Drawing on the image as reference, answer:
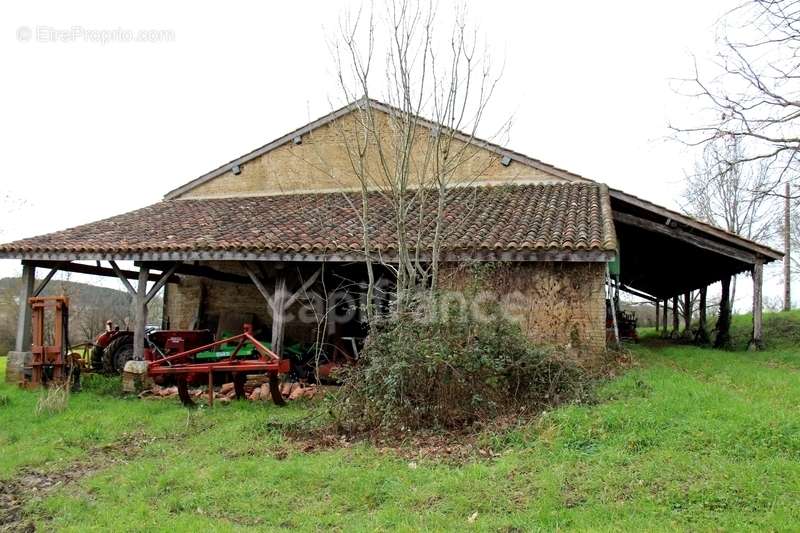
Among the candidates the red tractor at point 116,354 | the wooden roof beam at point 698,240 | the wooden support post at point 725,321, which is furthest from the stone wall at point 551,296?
the red tractor at point 116,354

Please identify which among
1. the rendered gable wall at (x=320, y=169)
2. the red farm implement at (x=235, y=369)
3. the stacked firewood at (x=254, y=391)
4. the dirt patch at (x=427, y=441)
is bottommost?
the stacked firewood at (x=254, y=391)

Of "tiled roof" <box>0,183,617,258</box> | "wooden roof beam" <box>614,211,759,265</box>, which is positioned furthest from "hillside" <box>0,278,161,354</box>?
"wooden roof beam" <box>614,211,759,265</box>

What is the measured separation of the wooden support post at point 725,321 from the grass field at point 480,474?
21.6ft

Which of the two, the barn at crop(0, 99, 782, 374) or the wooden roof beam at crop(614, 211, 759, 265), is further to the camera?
the wooden roof beam at crop(614, 211, 759, 265)

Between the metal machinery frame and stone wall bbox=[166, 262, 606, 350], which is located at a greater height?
stone wall bbox=[166, 262, 606, 350]

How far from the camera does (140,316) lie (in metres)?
11.2

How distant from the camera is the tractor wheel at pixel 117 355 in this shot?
1246cm

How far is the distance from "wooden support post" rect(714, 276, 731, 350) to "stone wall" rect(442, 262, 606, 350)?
6261 millimetres

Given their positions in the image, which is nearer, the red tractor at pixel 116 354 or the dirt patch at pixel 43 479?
the dirt patch at pixel 43 479

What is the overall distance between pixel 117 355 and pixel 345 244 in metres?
6.13

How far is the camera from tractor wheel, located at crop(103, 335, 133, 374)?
40.9 ft

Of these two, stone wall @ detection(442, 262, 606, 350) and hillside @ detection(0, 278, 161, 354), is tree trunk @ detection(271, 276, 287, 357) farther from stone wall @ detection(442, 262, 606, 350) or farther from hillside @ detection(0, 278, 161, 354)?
hillside @ detection(0, 278, 161, 354)

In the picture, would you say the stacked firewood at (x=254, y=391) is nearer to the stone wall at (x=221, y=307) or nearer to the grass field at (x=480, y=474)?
the grass field at (x=480, y=474)

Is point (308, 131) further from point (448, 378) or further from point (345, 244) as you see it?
point (448, 378)
